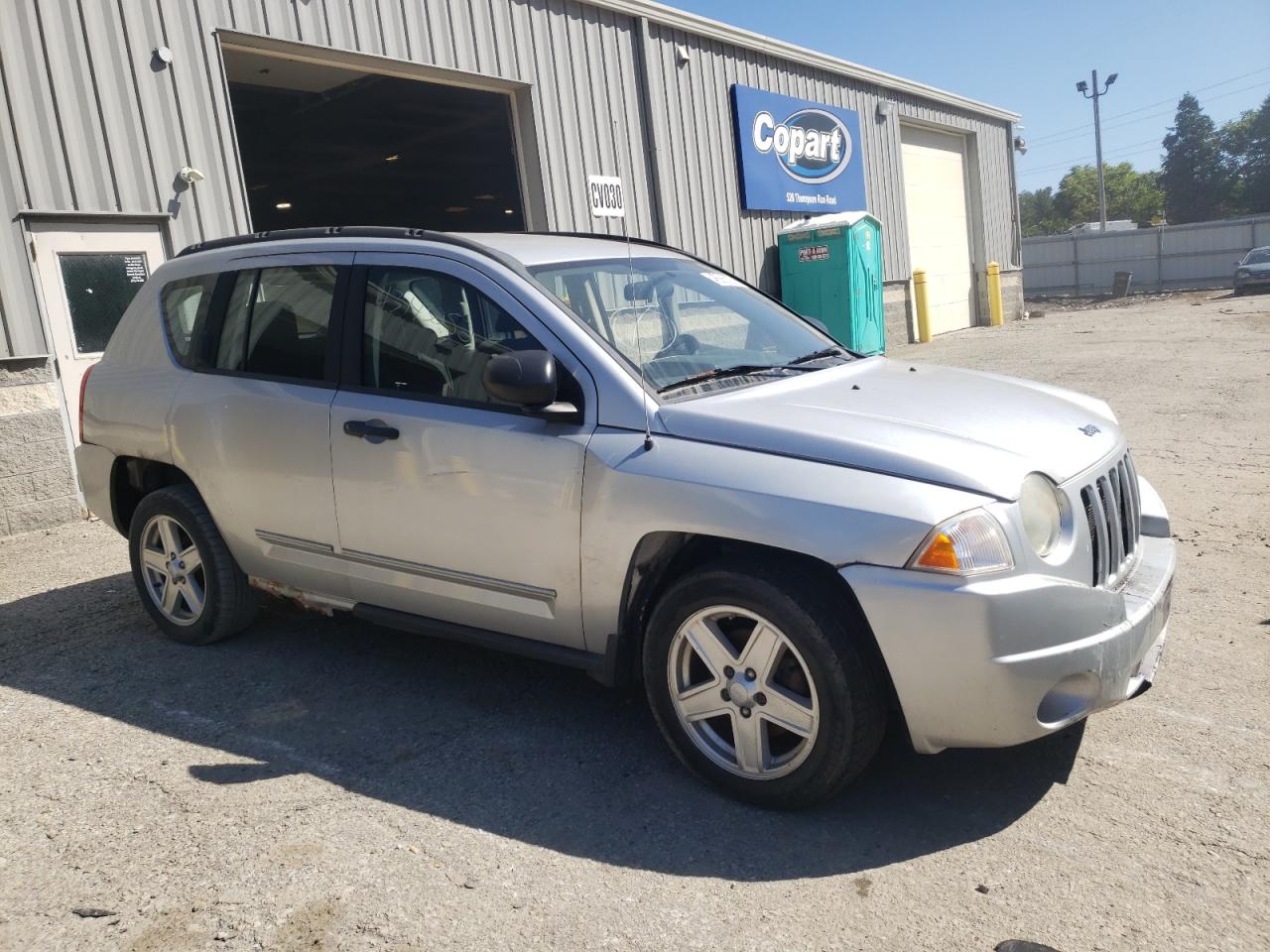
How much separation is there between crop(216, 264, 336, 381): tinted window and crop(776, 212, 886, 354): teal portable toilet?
11.1 meters

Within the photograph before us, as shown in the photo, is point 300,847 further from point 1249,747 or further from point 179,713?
point 1249,747

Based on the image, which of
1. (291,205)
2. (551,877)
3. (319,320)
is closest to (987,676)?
(551,877)

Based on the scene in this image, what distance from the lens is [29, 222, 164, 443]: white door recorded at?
7.80 metres

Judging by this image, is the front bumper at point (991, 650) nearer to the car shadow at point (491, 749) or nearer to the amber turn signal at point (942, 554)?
the amber turn signal at point (942, 554)

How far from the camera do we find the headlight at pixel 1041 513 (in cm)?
292

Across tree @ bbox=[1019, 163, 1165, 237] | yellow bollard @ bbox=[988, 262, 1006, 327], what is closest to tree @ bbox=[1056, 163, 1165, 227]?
tree @ bbox=[1019, 163, 1165, 237]

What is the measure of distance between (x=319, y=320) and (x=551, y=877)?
249cm

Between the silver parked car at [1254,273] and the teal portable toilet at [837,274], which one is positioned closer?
the teal portable toilet at [837,274]

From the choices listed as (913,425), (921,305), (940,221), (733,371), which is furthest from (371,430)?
(940,221)

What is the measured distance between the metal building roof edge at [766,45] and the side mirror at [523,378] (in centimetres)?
1013

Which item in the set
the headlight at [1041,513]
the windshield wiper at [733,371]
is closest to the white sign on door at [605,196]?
the windshield wiper at [733,371]

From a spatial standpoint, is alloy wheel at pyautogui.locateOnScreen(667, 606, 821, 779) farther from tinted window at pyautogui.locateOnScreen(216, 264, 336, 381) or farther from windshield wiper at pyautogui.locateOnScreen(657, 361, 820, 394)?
tinted window at pyautogui.locateOnScreen(216, 264, 336, 381)

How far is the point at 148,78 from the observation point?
27.3ft

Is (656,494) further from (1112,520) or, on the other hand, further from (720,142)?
(720,142)
